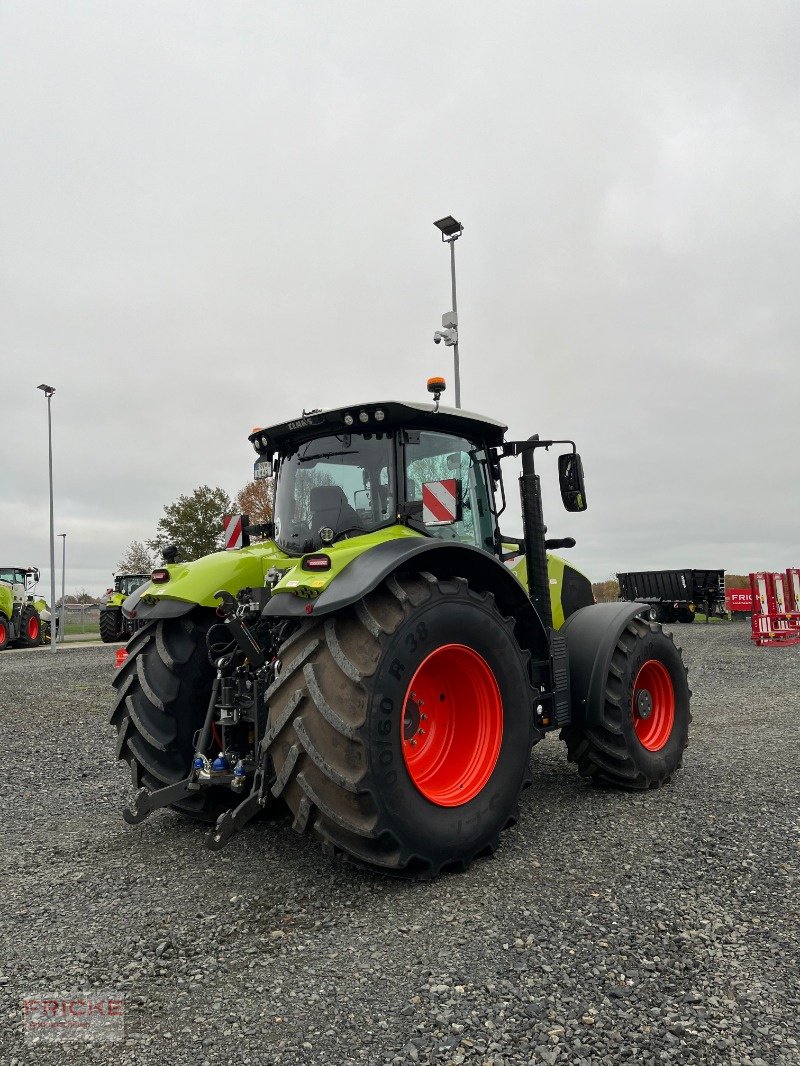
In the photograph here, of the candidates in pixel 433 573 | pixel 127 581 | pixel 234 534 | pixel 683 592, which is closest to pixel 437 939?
pixel 433 573

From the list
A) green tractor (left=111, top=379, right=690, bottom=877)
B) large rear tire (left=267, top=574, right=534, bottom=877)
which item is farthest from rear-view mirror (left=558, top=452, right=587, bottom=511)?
large rear tire (left=267, top=574, right=534, bottom=877)

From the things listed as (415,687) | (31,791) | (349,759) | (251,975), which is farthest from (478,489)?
(31,791)

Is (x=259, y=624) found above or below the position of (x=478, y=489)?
below

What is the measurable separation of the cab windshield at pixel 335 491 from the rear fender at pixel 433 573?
1.52 ft

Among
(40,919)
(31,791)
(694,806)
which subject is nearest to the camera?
(40,919)

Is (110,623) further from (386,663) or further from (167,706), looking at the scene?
(386,663)

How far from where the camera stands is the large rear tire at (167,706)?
4.22 metres

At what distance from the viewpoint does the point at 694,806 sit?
4629mm

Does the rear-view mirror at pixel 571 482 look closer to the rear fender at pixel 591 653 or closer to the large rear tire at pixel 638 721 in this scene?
the rear fender at pixel 591 653

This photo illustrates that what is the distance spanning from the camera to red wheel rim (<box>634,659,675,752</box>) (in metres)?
5.27

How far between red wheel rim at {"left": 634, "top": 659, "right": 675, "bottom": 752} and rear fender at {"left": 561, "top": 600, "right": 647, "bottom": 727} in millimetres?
451

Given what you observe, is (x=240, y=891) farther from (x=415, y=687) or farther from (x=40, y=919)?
(x=415, y=687)

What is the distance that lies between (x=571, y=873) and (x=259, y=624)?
6.77 ft

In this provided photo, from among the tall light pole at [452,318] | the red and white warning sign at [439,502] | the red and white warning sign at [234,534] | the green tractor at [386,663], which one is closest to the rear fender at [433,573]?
the green tractor at [386,663]
